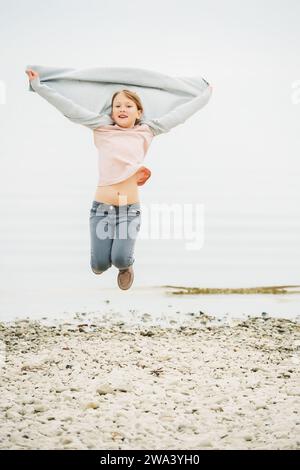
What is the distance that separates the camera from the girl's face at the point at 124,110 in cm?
369

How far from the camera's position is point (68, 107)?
12.1 feet

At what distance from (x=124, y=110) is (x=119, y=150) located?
0.24m

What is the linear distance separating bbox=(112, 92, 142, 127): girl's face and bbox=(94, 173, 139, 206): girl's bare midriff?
33 cm

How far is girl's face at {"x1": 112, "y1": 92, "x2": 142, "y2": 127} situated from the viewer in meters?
3.69

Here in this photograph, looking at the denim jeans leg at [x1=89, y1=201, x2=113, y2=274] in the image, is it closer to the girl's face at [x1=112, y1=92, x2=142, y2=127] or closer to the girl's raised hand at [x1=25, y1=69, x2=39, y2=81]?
the girl's face at [x1=112, y1=92, x2=142, y2=127]

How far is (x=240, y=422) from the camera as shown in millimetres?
3545

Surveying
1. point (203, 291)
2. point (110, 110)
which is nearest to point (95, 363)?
point (203, 291)

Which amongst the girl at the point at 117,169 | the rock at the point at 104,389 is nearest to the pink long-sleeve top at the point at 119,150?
the girl at the point at 117,169

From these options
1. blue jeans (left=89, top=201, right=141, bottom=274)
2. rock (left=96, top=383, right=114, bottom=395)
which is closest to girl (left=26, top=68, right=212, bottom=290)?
blue jeans (left=89, top=201, right=141, bottom=274)

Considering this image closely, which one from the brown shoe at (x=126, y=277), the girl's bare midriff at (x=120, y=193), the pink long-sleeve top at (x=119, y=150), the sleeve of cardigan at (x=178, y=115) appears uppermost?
the sleeve of cardigan at (x=178, y=115)

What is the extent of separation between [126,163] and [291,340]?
233 cm

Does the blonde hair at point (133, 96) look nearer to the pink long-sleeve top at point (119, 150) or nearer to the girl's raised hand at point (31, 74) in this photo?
the pink long-sleeve top at point (119, 150)
